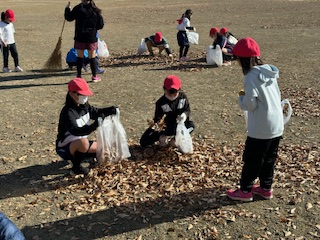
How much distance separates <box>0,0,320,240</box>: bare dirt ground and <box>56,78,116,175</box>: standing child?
0.96 ft

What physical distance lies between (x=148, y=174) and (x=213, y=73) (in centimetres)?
585

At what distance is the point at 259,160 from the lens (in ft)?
13.5

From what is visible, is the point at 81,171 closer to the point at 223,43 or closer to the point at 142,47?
the point at 223,43

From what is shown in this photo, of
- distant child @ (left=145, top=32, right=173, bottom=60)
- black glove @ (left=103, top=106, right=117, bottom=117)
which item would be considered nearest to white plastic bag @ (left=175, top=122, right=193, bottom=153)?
black glove @ (left=103, top=106, right=117, bottom=117)

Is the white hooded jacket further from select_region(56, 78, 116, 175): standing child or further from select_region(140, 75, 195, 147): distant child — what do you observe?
select_region(56, 78, 116, 175): standing child

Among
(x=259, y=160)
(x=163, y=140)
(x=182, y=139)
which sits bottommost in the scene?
(x=163, y=140)

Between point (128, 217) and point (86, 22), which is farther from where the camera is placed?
point (86, 22)

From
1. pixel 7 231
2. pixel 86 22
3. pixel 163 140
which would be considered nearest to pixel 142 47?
pixel 86 22

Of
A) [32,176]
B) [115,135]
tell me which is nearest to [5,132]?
[32,176]

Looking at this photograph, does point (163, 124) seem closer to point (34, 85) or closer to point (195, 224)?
point (195, 224)

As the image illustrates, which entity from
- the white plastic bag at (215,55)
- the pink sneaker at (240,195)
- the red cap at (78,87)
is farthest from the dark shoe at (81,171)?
the white plastic bag at (215,55)

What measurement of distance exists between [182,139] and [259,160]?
4.69ft

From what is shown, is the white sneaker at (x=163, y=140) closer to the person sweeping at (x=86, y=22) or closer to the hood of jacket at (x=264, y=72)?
the hood of jacket at (x=264, y=72)

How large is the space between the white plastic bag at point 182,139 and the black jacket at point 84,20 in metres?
4.50
